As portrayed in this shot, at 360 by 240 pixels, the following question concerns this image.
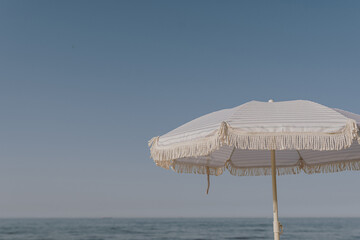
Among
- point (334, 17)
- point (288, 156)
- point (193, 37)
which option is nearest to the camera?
point (288, 156)

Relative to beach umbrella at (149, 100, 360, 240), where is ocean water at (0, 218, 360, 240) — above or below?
below

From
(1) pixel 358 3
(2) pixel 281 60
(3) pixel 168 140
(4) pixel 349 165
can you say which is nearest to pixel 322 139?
(3) pixel 168 140

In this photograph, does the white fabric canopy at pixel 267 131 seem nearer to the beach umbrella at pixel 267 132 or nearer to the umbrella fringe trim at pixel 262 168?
the beach umbrella at pixel 267 132

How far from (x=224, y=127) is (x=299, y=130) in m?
0.47

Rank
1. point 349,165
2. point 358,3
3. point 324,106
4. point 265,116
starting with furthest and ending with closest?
point 358,3 → point 349,165 → point 324,106 → point 265,116

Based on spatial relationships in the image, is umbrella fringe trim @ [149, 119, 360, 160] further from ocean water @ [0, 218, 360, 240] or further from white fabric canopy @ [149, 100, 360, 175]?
ocean water @ [0, 218, 360, 240]

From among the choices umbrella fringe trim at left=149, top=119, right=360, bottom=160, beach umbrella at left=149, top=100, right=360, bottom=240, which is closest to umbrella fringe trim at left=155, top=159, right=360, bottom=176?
beach umbrella at left=149, top=100, right=360, bottom=240

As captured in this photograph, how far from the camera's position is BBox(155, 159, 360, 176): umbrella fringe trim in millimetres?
3852

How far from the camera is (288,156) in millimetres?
4352

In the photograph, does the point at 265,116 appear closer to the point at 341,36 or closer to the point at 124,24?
the point at 341,36

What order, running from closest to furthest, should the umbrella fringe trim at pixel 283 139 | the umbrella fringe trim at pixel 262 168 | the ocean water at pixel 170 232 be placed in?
the umbrella fringe trim at pixel 283 139 < the umbrella fringe trim at pixel 262 168 < the ocean water at pixel 170 232

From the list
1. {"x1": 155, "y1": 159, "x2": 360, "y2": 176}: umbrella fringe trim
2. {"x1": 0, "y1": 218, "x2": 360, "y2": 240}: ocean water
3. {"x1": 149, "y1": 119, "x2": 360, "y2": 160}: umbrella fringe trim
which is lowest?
{"x1": 0, "y1": 218, "x2": 360, "y2": 240}: ocean water

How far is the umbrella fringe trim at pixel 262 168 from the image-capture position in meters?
3.85

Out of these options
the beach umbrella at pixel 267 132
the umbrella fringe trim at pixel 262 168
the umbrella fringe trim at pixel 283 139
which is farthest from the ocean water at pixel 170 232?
the umbrella fringe trim at pixel 283 139
